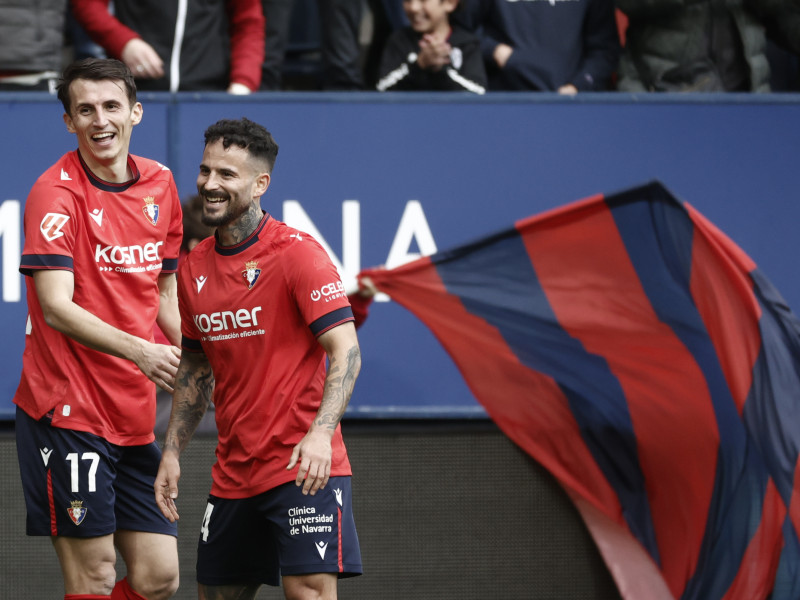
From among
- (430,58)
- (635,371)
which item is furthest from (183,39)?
(635,371)

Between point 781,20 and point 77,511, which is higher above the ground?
point 781,20

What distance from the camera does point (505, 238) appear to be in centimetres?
492

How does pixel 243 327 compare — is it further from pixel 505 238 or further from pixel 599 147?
pixel 599 147

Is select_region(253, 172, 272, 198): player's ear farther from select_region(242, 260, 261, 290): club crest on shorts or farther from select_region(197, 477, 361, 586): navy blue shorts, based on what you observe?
select_region(197, 477, 361, 586): navy blue shorts

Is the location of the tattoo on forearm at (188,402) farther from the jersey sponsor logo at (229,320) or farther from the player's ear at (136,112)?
the player's ear at (136,112)

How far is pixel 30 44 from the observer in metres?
5.56

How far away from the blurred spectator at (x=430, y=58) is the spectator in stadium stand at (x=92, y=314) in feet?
7.43

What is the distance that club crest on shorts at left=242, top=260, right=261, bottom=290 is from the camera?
3811 millimetres

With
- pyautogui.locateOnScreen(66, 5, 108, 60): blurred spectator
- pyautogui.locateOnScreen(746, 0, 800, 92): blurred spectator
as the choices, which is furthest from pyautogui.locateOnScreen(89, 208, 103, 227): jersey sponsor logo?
pyautogui.locateOnScreen(746, 0, 800, 92): blurred spectator

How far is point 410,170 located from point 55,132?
5.35ft

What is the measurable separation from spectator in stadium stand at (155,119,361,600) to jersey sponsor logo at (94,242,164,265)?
0.20m

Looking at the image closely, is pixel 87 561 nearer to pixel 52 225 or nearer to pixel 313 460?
pixel 313 460

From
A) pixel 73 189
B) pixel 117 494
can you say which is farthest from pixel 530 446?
pixel 73 189

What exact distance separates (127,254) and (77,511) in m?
0.89
